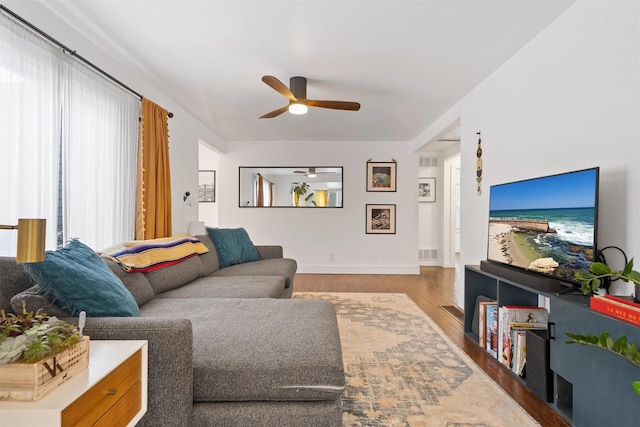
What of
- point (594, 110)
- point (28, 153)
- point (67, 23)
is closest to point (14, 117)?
point (28, 153)

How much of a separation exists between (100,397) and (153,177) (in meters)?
2.58

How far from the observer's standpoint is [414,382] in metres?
2.00

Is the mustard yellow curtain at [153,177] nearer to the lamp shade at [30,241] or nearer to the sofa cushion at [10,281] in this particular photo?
the sofa cushion at [10,281]

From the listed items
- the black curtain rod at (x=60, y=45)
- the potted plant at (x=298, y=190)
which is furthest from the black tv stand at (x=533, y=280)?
the potted plant at (x=298, y=190)

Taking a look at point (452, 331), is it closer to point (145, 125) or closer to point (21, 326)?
point (21, 326)

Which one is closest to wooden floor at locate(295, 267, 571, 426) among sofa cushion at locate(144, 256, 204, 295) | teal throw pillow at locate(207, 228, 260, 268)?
teal throw pillow at locate(207, 228, 260, 268)

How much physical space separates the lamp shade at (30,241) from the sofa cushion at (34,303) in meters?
0.59

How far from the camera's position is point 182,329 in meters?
1.22

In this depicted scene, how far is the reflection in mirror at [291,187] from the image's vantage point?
5.85 meters

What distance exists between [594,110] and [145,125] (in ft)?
11.5

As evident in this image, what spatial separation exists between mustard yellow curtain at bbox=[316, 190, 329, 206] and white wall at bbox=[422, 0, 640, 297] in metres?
3.12

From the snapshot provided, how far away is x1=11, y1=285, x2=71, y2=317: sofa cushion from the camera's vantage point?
1.29m

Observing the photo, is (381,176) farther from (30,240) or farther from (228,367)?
(30,240)

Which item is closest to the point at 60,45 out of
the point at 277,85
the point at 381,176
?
the point at 277,85
